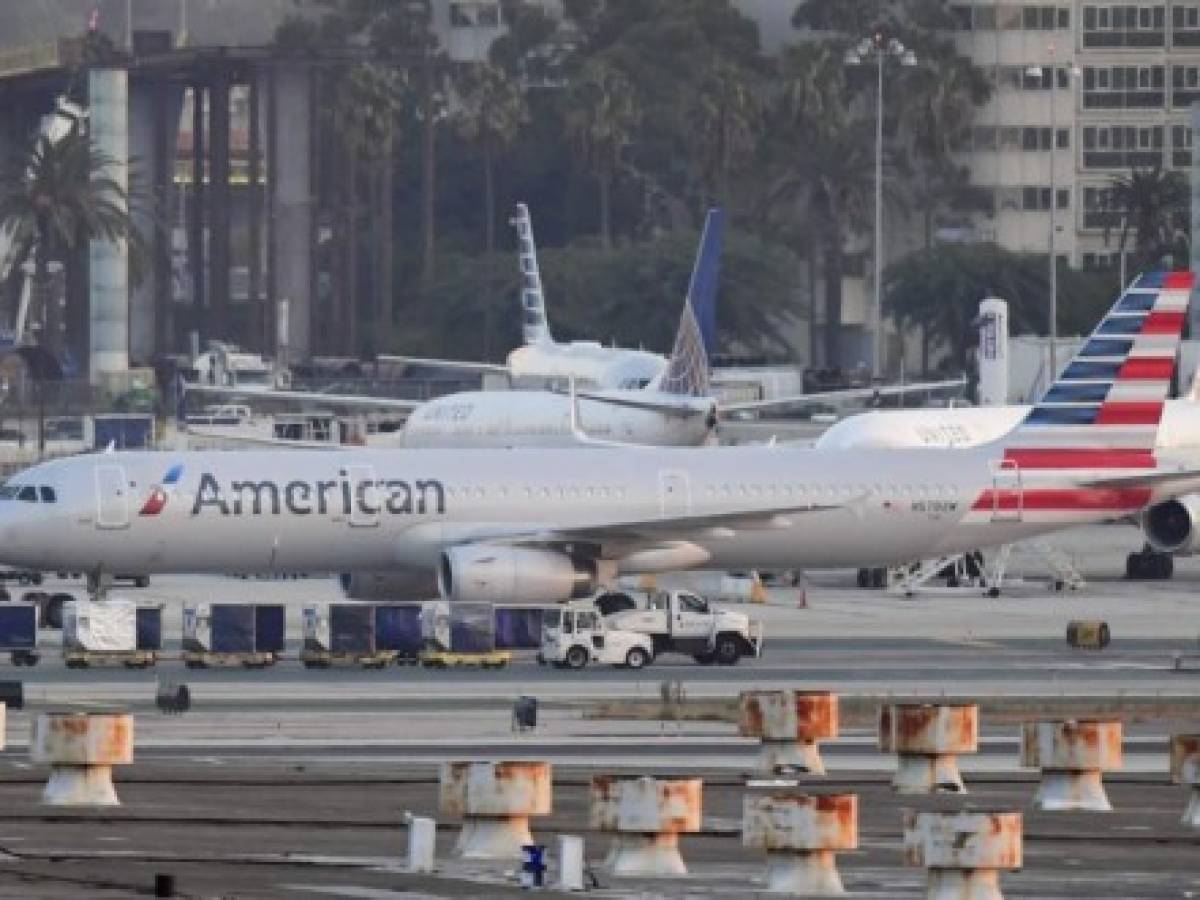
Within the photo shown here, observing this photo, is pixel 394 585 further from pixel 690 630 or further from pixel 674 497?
pixel 690 630

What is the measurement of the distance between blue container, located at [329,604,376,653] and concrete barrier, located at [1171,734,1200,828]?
31.2m

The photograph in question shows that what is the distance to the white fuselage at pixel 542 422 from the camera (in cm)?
12988

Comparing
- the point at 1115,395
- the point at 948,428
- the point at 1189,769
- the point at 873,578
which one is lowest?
the point at 1189,769

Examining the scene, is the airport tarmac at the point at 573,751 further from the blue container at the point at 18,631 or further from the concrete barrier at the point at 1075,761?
the blue container at the point at 18,631

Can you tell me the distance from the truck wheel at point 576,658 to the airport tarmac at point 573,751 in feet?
2.25

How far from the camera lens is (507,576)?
271 feet

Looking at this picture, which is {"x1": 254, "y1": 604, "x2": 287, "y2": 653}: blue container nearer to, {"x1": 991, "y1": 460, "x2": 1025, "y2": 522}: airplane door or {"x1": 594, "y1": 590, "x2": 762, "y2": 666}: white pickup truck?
{"x1": 594, "y1": 590, "x2": 762, "y2": 666}: white pickup truck

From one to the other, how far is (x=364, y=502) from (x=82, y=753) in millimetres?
38761

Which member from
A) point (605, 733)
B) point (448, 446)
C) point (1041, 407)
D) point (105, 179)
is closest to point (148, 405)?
point (105, 179)

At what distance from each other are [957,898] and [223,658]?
40.8 metres

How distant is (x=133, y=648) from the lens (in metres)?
75.2

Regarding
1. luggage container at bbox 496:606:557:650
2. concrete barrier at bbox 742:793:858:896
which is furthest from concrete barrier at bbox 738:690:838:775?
luggage container at bbox 496:606:557:650

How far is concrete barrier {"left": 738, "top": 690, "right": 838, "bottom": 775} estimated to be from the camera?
51562 mm

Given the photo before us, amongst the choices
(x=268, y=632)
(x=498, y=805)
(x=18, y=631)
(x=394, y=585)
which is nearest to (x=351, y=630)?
(x=268, y=632)
